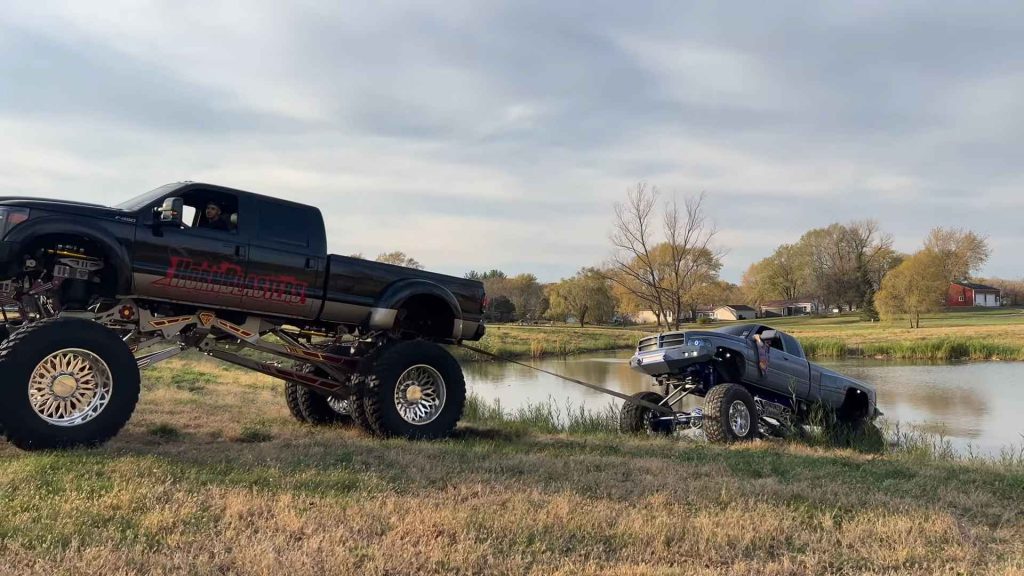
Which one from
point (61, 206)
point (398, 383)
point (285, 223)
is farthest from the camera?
point (398, 383)

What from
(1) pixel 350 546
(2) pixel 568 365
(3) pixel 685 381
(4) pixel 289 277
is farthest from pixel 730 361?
(2) pixel 568 365

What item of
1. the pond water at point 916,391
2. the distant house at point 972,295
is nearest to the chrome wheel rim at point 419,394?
the pond water at point 916,391

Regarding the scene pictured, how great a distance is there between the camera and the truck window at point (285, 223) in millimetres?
7910

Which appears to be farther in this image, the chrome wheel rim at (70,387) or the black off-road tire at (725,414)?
the black off-road tire at (725,414)

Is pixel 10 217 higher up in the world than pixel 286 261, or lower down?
higher up

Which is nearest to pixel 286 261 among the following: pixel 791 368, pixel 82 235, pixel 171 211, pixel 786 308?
pixel 171 211

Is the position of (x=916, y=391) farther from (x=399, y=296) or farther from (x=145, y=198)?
(x=145, y=198)

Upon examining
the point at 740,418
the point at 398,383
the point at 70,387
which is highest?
the point at 70,387

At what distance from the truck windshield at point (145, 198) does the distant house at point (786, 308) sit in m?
96.5

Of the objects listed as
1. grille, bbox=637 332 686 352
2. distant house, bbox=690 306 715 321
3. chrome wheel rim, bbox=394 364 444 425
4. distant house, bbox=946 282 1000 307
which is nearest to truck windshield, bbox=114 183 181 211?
chrome wheel rim, bbox=394 364 444 425

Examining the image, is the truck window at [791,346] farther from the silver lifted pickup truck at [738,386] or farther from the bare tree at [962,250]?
the bare tree at [962,250]

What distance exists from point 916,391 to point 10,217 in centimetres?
2068

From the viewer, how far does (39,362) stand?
6.09 m

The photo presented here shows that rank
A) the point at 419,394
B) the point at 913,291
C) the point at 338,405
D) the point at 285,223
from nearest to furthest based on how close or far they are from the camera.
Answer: the point at 285,223 < the point at 419,394 < the point at 338,405 < the point at 913,291
